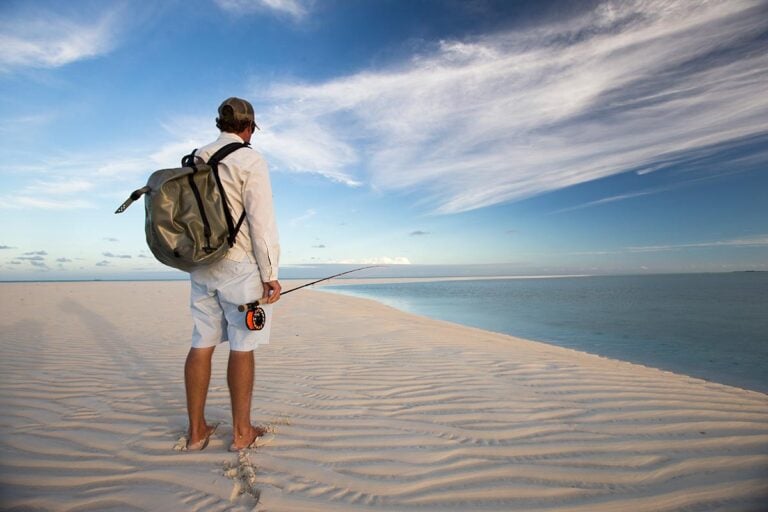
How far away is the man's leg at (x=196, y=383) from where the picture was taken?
2.56m

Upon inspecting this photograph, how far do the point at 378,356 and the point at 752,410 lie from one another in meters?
4.50

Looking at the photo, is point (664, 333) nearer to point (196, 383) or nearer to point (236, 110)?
point (196, 383)

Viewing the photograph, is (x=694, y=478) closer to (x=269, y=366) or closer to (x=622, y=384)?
(x=622, y=384)

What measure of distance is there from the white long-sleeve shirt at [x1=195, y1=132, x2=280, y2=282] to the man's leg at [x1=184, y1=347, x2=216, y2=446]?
697 mm

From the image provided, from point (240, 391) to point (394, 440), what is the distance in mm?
1220

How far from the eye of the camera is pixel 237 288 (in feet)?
8.12

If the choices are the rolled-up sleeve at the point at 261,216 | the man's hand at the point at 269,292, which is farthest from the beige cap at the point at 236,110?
the man's hand at the point at 269,292

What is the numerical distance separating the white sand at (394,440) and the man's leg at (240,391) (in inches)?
5.8

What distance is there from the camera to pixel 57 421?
325 centimetres

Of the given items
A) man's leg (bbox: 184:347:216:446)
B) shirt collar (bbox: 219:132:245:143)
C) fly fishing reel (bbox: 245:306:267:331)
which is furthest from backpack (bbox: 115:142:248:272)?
man's leg (bbox: 184:347:216:446)

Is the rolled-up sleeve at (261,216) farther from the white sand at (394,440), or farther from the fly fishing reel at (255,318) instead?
the white sand at (394,440)

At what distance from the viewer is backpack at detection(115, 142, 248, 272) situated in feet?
7.27

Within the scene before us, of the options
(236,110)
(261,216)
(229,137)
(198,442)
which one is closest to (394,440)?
(198,442)

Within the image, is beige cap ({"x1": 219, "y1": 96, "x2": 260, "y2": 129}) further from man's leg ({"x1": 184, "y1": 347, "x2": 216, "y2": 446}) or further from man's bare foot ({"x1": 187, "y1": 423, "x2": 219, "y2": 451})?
man's bare foot ({"x1": 187, "y1": 423, "x2": 219, "y2": 451})
